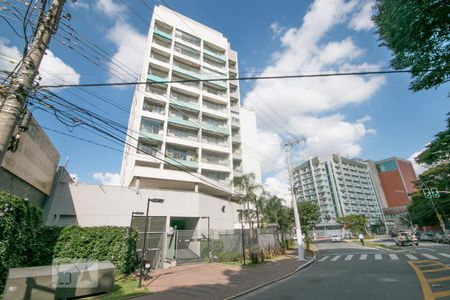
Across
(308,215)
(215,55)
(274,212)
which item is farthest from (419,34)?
(215,55)

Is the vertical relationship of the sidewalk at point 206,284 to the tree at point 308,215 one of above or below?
below

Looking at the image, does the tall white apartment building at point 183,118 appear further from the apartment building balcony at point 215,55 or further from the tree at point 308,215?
the tree at point 308,215

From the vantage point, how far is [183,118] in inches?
1308

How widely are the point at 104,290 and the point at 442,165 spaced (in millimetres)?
52192

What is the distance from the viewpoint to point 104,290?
29.2ft

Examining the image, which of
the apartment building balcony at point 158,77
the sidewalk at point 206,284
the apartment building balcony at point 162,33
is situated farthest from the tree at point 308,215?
the apartment building balcony at point 162,33

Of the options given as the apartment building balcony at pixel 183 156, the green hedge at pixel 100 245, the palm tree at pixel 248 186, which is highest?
the apartment building balcony at pixel 183 156

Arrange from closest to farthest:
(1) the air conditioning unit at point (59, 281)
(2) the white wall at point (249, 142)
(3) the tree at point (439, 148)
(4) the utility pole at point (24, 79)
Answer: (4) the utility pole at point (24, 79), (1) the air conditioning unit at point (59, 281), (3) the tree at point (439, 148), (2) the white wall at point (249, 142)

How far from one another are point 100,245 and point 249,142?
37087 millimetres

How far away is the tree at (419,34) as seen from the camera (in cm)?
734

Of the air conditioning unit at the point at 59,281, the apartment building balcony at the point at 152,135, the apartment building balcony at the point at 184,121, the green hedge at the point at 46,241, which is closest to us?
the air conditioning unit at the point at 59,281

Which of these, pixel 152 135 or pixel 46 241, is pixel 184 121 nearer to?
pixel 152 135

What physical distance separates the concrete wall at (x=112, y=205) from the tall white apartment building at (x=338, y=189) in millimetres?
80330

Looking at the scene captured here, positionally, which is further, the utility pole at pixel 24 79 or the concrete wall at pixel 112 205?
the concrete wall at pixel 112 205
